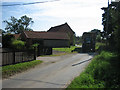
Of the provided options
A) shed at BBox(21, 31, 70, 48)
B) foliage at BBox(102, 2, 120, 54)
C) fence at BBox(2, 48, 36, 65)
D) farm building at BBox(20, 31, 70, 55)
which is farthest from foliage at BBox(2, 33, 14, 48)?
foliage at BBox(102, 2, 120, 54)

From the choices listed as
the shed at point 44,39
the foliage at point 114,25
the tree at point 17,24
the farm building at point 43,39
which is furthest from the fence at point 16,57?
the tree at point 17,24

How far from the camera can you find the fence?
34.1 ft

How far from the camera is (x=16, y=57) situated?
11430 millimetres

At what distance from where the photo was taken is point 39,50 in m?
18.5

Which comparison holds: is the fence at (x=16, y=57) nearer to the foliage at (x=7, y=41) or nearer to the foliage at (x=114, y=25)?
the foliage at (x=114, y=25)

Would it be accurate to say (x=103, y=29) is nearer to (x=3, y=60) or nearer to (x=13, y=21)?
(x=3, y=60)

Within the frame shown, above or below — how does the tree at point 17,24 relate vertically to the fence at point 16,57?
above

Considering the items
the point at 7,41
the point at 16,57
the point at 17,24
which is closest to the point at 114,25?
the point at 16,57

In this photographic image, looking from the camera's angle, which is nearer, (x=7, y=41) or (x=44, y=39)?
(x=7, y=41)

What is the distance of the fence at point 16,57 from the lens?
10387 mm

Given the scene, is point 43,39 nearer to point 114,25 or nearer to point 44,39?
point 44,39

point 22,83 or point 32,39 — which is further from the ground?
point 32,39

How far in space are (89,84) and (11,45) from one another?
63.0 feet

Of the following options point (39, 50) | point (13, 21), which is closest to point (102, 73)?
point (39, 50)
